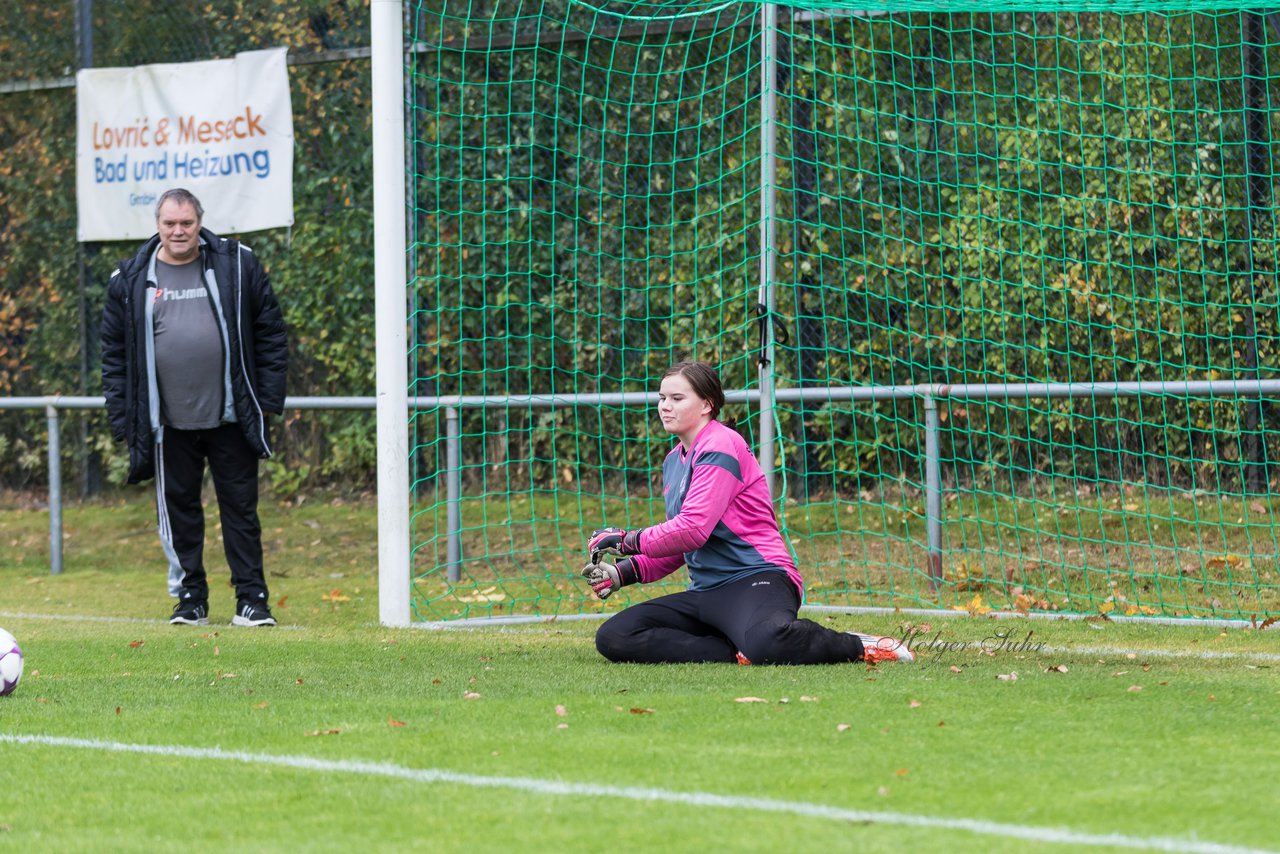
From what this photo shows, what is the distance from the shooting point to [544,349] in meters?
11.6

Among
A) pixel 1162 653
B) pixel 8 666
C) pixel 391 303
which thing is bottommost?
pixel 1162 653

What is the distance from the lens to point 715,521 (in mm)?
6418

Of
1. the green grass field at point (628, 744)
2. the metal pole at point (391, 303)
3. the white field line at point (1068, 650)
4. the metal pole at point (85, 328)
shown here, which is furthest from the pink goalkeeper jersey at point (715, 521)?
the metal pole at point (85, 328)

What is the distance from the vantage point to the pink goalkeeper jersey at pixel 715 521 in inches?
251

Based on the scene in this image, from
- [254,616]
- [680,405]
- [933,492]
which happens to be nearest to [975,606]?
[933,492]

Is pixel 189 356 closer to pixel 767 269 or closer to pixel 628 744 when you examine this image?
pixel 767 269

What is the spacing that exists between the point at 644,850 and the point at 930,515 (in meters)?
5.55

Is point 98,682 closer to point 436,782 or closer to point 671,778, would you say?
point 436,782

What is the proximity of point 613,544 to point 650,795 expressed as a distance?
2.43m

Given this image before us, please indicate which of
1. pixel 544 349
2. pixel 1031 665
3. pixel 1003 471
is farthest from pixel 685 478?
pixel 544 349

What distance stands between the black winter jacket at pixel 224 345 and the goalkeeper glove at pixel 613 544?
7.83 ft

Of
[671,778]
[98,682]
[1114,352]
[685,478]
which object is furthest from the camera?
[1114,352]

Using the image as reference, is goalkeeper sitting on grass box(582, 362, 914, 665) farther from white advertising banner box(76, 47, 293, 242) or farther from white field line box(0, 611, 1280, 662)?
white advertising banner box(76, 47, 293, 242)

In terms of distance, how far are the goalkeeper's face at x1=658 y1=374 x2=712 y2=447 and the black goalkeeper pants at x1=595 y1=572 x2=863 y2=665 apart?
628 millimetres
